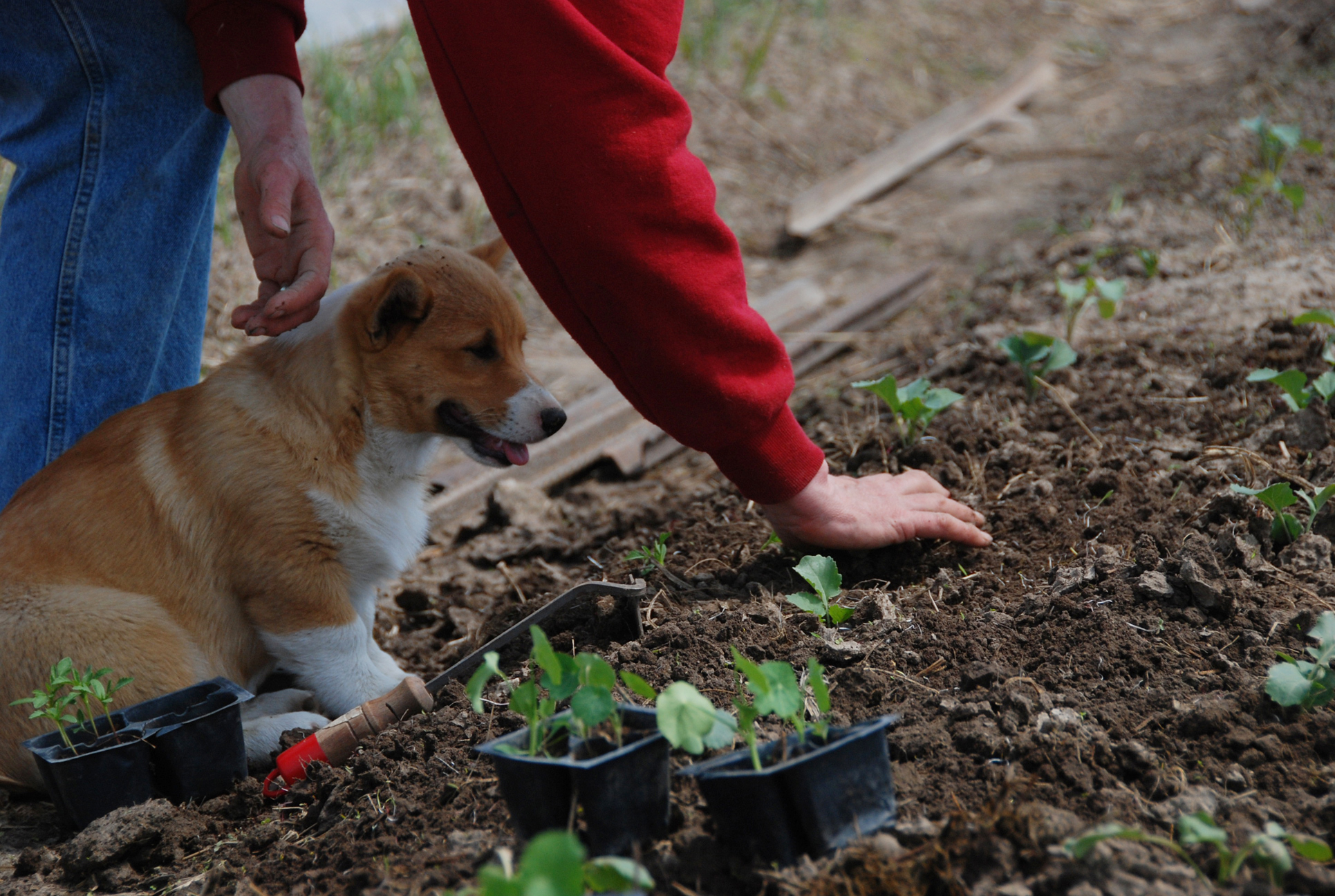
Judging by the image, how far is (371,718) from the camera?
2.34m

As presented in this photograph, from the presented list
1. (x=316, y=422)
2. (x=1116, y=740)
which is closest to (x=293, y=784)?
(x=316, y=422)

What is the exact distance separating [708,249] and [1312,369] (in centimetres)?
218

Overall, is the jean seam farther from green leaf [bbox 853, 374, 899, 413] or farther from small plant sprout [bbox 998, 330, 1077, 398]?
small plant sprout [bbox 998, 330, 1077, 398]

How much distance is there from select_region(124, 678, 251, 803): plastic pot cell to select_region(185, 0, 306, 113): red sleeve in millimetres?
1532

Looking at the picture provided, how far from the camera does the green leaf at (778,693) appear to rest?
155 cm

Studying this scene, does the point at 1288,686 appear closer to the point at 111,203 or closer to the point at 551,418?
the point at 551,418

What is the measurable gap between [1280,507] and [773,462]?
1188 millimetres

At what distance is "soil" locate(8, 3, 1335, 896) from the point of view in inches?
64.4

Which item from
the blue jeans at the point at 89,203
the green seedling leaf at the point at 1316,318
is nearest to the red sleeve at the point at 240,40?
the blue jeans at the point at 89,203

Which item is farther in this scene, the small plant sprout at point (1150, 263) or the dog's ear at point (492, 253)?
the small plant sprout at point (1150, 263)

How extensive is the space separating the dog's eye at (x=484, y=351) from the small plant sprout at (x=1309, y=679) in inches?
78.5

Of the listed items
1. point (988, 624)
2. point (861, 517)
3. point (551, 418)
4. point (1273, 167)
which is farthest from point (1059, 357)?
point (1273, 167)

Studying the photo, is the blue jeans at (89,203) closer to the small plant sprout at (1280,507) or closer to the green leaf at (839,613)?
the green leaf at (839,613)

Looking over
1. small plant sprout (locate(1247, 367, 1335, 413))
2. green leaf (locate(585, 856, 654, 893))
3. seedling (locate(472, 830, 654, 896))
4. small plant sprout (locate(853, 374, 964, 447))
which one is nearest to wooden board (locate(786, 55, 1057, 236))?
small plant sprout (locate(853, 374, 964, 447))
